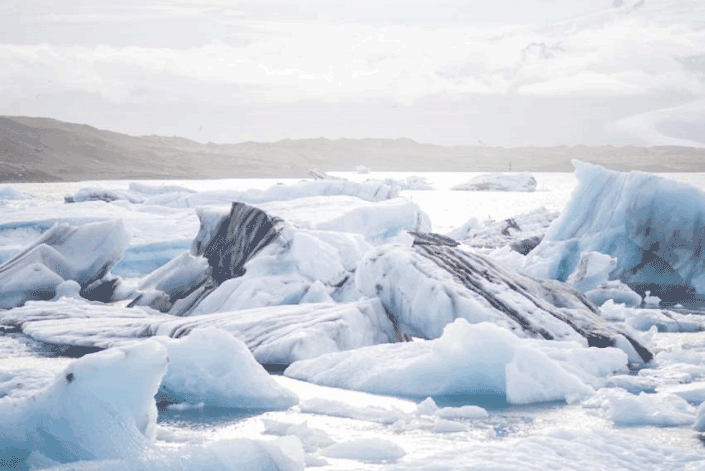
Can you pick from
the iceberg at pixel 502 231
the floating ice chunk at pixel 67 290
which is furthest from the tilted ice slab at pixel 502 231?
the floating ice chunk at pixel 67 290

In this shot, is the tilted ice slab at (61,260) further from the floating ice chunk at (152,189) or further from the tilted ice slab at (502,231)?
the floating ice chunk at (152,189)

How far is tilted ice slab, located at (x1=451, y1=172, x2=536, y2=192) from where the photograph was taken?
268 ft

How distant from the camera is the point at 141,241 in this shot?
19.5 metres

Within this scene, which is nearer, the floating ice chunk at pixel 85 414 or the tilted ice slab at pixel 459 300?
the floating ice chunk at pixel 85 414

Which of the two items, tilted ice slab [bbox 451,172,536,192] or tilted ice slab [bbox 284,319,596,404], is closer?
tilted ice slab [bbox 284,319,596,404]

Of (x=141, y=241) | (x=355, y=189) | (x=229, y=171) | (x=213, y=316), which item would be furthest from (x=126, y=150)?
(x=213, y=316)

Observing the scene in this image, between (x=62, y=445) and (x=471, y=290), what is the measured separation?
583cm

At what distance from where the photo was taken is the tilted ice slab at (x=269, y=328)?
9.91 m

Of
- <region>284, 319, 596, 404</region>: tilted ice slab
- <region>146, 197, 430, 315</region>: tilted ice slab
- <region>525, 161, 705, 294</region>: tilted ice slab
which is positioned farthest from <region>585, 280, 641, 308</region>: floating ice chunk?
<region>284, 319, 596, 404</region>: tilted ice slab

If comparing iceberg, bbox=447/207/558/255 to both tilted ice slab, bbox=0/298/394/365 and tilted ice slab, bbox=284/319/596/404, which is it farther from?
tilted ice slab, bbox=284/319/596/404

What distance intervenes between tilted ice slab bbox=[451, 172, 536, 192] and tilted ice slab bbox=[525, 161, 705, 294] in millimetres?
61955

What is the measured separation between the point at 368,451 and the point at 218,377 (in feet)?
6.91

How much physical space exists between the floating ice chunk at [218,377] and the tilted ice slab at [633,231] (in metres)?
10.7

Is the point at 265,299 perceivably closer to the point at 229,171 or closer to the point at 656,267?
the point at 656,267
